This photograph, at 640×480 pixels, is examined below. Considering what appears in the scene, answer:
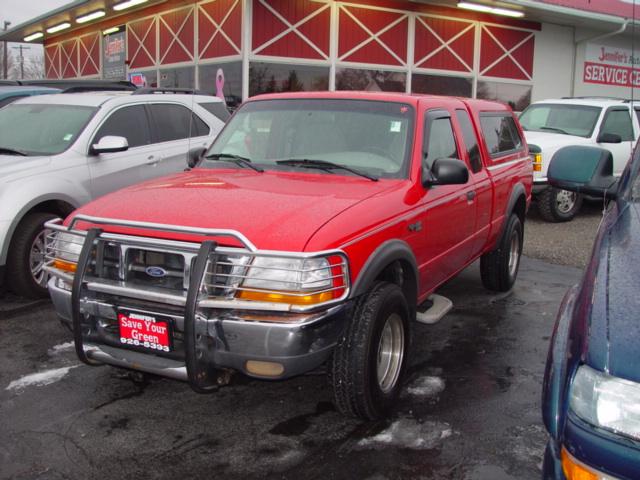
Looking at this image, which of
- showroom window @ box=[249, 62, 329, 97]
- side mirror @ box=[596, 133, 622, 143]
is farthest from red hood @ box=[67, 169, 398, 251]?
showroom window @ box=[249, 62, 329, 97]

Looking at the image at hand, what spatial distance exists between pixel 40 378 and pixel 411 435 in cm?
248

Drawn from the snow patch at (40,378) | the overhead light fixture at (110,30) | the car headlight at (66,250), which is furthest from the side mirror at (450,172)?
the overhead light fixture at (110,30)

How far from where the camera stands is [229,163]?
4.75 m

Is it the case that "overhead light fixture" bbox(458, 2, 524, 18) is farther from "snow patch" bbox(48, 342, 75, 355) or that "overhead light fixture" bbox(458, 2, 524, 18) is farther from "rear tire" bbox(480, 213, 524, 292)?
"snow patch" bbox(48, 342, 75, 355)

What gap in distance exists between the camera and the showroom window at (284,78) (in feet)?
48.3

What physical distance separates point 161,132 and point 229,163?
2929mm

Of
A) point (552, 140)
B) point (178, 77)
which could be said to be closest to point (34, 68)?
point (178, 77)

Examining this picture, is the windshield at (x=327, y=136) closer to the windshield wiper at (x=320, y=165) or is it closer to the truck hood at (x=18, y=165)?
the windshield wiper at (x=320, y=165)

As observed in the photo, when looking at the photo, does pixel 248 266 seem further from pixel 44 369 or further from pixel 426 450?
pixel 44 369

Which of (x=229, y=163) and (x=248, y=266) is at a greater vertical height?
(x=229, y=163)

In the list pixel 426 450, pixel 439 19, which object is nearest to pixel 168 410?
pixel 426 450

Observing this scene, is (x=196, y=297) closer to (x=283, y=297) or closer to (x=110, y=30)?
(x=283, y=297)

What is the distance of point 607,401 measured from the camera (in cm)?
173

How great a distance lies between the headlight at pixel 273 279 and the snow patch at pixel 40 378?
178 centimetres
